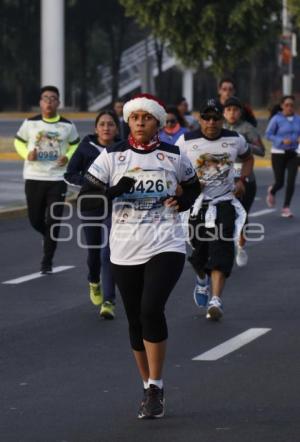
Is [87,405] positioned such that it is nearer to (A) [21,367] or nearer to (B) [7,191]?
(A) [21,367]

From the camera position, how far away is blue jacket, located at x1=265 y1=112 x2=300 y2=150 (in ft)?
72.1

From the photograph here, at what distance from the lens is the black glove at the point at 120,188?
8188 millimetres

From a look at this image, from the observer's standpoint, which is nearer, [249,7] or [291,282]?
[291,282]

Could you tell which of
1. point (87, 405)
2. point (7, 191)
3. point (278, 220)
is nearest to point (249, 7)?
point (7, 191)

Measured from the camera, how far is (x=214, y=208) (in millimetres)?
12125

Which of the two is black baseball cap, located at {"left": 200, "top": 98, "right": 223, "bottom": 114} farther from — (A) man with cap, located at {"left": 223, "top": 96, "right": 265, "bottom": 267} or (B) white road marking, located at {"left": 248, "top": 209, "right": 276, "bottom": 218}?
(B) white road marking, located at {"left": 248, "top": 209, "right": 276, "bottom": 218}

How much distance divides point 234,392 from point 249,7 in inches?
1375

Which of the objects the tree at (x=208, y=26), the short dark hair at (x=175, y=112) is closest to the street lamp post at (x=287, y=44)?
the tree at (x=208, y=26)

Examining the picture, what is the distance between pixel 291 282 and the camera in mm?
14227

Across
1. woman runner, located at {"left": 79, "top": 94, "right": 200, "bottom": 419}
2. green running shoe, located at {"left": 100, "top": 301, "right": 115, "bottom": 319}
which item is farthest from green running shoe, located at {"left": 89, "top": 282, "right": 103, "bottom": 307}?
woman runner, located at {"left": 79, "top": 94, "right": 200, "bottom": 419}

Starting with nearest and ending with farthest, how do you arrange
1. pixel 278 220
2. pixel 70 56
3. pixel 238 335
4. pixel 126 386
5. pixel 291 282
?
pixel 126 386
pixel 238 335
pixel 291 282
pixel 278 220
pixel 70 56

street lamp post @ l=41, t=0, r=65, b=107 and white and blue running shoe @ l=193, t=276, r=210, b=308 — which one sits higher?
street lamp post @ l=41, t=0, r=65, b=107

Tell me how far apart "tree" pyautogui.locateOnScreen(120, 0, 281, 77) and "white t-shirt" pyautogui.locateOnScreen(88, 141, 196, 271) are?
34546 millimetres

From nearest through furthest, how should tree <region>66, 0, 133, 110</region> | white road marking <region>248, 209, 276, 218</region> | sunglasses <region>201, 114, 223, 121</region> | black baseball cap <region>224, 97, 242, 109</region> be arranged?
sunglasses <region>201, 114, 223, 121</region>
black baseball cap <region>224, 97, 242, 109</region>
white road marking <region>248, 209, 276, 218</region>
tree <region>66, 0, 133, 110</region>
